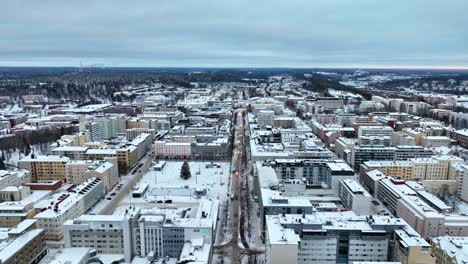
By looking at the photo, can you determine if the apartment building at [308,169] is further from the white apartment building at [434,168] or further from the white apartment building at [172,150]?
the white apartment building at [172,150]

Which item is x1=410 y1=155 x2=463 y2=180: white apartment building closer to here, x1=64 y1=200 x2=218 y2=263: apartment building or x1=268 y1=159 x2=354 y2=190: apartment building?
x1=268 y1=159 x2=354 y2=190: apartment building

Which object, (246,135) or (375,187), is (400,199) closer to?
(375,187)

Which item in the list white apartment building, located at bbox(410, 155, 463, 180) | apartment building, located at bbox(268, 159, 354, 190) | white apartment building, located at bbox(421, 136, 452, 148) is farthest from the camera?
white apartment building, located at bbox(421, 136, 452, 148)

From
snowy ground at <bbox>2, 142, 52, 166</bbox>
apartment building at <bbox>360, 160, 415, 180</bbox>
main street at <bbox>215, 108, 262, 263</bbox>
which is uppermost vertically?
apartment building at <bbox>360, 160, 415, 180</bbox>

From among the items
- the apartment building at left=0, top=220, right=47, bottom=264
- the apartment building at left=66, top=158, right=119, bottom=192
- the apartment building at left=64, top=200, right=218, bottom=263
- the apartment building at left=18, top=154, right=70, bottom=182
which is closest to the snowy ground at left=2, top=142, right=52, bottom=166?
the apartment building at left=18, top=154, right=70, bottom=182

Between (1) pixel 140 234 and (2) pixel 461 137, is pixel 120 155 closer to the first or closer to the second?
(1) pixel 140 234

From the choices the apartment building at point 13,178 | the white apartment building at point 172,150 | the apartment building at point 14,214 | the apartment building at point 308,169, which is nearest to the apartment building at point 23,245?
the apartment building at point 14,214

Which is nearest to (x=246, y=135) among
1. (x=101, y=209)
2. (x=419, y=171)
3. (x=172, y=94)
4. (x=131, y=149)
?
(x=131, y=149)

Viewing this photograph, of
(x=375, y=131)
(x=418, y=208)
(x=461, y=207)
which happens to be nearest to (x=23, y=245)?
(x=418, y=208)
